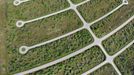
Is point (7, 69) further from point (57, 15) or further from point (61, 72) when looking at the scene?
point (57, 15)

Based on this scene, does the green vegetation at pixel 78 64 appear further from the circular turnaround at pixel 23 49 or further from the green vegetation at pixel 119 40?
the circular turnaround at pixel 23 49

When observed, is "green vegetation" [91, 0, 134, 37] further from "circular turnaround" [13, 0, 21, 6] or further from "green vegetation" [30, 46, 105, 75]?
"circular turnaround" [13, 0, 21, 6]

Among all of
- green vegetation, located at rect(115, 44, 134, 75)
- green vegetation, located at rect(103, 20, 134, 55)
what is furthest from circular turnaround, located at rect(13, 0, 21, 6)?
green vegetation, located at rect(115, 44, 134, 75)

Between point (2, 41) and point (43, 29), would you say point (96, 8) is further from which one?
point (2, 41)

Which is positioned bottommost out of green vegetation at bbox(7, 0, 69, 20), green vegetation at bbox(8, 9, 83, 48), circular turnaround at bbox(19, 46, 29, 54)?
circular turnaround at bbox(19, 46, 29, 54)

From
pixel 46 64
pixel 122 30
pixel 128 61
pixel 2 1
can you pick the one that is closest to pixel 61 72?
pixel 46 64

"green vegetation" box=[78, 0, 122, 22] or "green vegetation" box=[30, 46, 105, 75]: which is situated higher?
"green vegetation" box=[78, 0, 122, 22]
